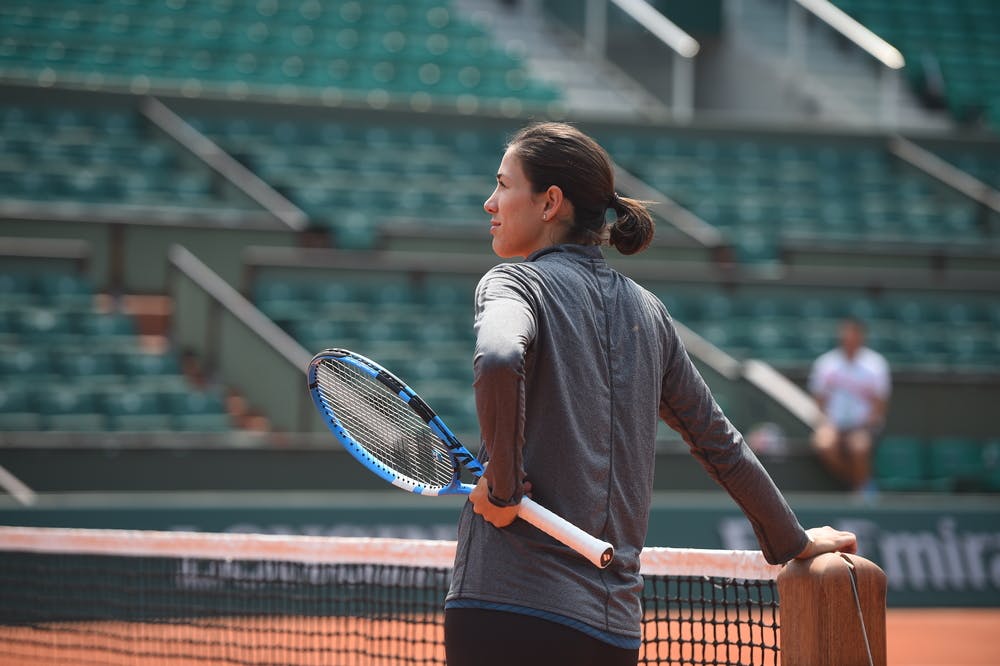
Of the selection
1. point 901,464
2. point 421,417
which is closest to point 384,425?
point 421,417

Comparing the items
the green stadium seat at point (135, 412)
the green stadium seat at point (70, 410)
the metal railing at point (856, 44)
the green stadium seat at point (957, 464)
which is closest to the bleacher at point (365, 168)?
the green stadium seat at point (135, 412)

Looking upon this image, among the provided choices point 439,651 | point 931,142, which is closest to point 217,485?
point 439,651

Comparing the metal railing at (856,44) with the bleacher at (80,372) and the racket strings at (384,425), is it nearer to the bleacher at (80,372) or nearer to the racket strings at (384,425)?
the bleacher at (80,372)

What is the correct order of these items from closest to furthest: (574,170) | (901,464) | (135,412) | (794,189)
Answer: (574,170), (135,412), (901,464), (794,189)

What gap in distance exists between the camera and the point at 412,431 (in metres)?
2.62

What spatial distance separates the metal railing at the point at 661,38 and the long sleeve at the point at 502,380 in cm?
1426

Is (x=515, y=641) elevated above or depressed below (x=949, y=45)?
below

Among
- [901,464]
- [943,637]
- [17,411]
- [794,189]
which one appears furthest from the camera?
[794,189]

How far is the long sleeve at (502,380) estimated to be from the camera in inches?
75.8

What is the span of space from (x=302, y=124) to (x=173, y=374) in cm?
529

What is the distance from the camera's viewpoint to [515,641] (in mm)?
2051

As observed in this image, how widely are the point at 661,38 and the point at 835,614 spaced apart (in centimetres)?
1536

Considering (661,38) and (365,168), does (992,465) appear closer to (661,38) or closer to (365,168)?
(365,168)

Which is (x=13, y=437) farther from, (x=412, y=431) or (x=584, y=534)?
(x=584, y=534)
